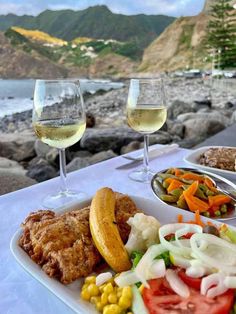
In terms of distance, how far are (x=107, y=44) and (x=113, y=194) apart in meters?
7.77

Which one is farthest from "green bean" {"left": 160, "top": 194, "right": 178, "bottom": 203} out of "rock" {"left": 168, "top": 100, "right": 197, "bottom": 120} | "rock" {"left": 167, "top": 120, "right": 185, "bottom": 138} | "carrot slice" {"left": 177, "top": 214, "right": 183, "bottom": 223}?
"rock" {"left": 168, "top": 100, "right": 197, "bottom": 120}

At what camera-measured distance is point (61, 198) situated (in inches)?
27.5

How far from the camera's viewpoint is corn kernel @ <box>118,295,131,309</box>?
333mm

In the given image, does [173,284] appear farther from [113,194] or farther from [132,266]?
[113,194]

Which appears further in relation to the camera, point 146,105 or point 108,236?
point 146,105

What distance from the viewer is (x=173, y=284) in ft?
1.09

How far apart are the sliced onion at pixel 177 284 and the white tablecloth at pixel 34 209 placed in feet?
0.42

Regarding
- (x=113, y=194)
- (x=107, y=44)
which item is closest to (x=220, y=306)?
(x=113, y=194)

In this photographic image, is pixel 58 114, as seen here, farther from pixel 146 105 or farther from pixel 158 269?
pixel 158 269

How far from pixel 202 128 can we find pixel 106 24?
5.61 metres

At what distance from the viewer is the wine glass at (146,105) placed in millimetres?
813

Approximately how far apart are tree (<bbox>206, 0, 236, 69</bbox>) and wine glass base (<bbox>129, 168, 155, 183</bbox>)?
27.4 ft

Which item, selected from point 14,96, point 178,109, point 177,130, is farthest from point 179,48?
point 177,130

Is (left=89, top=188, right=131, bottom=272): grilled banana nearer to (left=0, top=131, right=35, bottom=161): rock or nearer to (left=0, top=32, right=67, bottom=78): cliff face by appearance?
(left=0, top=131, right=35, bottom=161): rock
